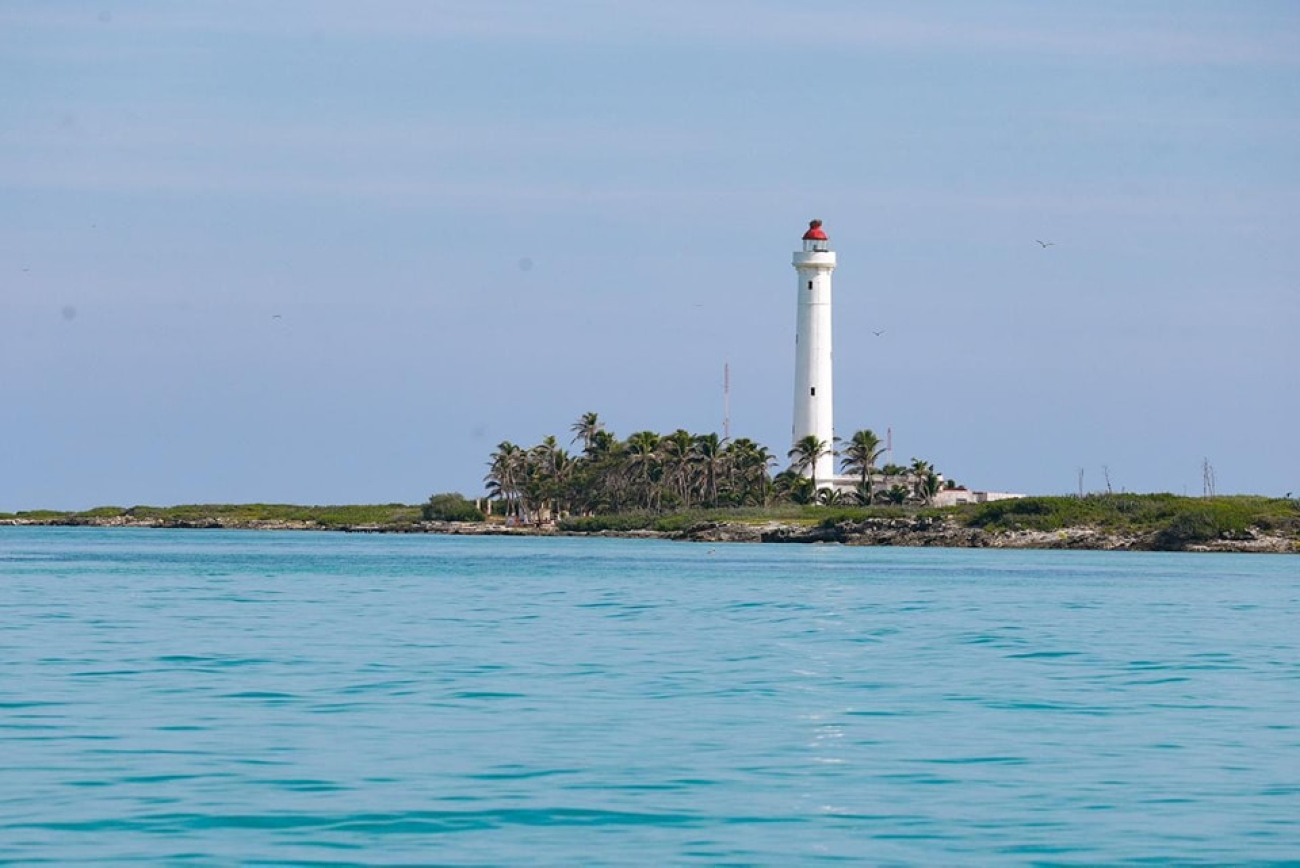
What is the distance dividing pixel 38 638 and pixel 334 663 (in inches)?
281

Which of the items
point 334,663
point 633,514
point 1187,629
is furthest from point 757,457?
point 334,663

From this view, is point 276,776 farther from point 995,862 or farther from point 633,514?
point 633,514

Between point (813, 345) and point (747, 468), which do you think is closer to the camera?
point (813, 345)

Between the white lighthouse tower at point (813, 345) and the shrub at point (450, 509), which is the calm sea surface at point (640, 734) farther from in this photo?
the shrub at point (450, 509)

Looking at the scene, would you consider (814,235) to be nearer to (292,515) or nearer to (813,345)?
(813,345)

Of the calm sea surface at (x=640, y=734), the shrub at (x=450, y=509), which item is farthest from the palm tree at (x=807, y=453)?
the calm sea surface at (x=640, y=734)

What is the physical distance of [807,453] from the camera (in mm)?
131875

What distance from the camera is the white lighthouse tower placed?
416ft

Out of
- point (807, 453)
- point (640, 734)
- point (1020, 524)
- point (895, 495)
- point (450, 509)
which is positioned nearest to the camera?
point (640, 734)

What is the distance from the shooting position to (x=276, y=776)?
1822 cm

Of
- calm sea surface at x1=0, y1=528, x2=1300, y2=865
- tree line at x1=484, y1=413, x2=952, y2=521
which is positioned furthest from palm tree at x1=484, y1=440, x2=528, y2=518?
calm sea surface at x1=0, y1=528, x2=1300, y2=865

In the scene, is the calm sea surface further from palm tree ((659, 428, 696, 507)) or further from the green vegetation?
the green vegetation

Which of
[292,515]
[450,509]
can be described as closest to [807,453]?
[450,509]

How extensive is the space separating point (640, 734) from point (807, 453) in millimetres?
110890
